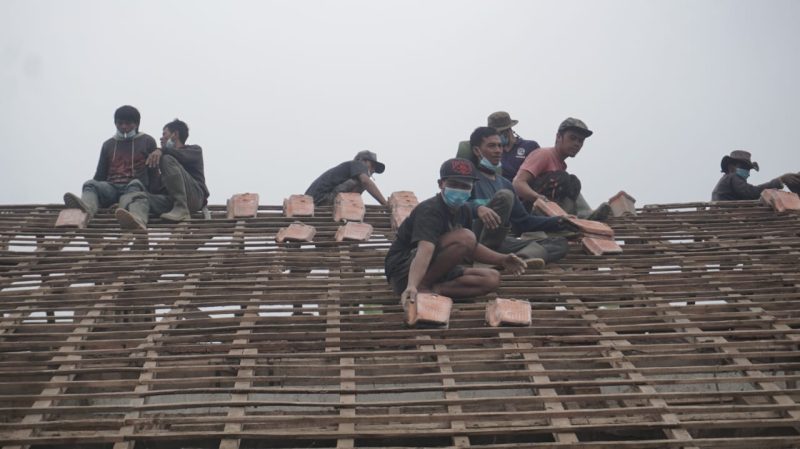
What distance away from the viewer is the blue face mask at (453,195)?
16.0 feet

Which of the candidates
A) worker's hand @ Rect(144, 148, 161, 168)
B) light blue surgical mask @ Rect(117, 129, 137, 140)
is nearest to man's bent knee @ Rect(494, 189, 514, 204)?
worker's hand @ Rect(144, 148, 161, 168)

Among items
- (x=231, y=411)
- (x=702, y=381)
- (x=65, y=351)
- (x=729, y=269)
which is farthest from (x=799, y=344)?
(x=65, y=351)

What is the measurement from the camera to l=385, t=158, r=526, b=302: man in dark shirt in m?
4.78

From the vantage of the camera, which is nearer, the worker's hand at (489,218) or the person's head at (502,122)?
the worker's hand at (489,218)

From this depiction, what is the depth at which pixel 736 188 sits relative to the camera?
7414 mm

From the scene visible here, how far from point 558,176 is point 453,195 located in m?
1.60

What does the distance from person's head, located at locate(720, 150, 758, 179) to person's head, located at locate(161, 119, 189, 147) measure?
4508mm

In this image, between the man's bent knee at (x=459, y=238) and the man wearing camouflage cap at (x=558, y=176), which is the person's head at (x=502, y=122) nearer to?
the man wearing camouflage cap at (x=558, y=176)

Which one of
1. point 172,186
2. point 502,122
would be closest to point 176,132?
point 172,186

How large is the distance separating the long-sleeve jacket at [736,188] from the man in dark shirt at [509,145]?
1698mm

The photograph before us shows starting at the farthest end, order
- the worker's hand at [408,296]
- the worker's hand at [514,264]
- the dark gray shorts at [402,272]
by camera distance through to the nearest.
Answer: the worker's hand at [514,264] → the dark gray shorts at [402,272] → the worker's hand at [408,296]

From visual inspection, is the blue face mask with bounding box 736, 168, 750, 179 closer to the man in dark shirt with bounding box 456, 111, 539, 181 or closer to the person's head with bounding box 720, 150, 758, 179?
the person's head with bounding box 720, 150, 758, 179

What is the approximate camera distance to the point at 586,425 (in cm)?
344

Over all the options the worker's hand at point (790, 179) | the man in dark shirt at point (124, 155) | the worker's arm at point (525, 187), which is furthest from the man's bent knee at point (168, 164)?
the worker's hand at point (790, 179)
